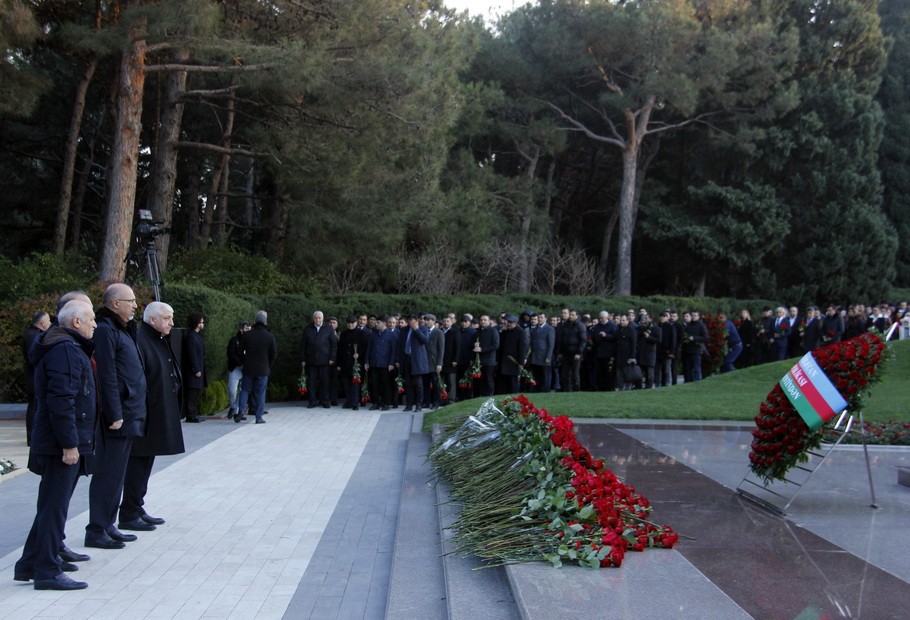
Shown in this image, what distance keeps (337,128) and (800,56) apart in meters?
23.7

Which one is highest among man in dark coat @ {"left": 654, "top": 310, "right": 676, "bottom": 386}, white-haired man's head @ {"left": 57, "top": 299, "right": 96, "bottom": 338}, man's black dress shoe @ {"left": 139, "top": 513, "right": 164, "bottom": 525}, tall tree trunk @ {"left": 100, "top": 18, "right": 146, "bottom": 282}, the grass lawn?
tall tree trunk @ {"left": 100, "top": 18, "right": 146, "bottom": 282}

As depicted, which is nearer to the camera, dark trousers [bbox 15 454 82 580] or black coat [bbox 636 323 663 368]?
dark trousers [bbox 15 454 82 580]

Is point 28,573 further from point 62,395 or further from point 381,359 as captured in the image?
point 381,359

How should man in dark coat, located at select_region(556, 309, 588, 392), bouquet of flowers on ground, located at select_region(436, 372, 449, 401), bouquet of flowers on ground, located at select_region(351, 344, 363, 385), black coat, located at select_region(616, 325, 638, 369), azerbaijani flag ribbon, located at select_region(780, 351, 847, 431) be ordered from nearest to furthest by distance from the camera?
azerbaijani flag ribbon, located at select_region(780, 351, 847, 431) < bouquet of flowers on ground, located at select_region(436, 372, 449, 401) < bouquet of flowers on ground, located at select_region(351, 344, 363, 385) < black coat, located at select_region(616, 325, 638, 369) < man in dark coat, located at select_region(556, 309, 588, 392)

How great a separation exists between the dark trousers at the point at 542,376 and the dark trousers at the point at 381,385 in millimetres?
2994

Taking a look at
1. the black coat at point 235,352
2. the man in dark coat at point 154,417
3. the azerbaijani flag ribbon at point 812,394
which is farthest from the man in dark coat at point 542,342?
the man in dark coat at point 154,417

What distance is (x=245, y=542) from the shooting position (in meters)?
6.34

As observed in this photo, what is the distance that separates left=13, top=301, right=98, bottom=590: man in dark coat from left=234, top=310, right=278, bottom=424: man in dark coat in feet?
26.4

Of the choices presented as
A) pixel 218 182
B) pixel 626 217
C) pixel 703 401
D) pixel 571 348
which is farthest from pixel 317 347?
pixel 626 217

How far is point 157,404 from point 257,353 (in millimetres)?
6924

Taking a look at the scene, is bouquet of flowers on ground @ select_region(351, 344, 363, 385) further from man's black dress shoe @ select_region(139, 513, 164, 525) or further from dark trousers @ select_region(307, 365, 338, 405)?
man's black dress shoe @ select_region(139, 513, 164, 525)

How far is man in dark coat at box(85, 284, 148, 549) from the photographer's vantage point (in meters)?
5.76

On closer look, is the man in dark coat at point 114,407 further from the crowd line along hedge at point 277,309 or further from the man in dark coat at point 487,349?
the man in dark coat at point 487,349

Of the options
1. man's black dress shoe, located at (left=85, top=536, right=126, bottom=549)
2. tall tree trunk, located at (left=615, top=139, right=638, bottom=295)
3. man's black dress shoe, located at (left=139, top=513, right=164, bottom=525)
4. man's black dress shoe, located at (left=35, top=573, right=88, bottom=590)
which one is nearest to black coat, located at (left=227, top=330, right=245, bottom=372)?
man's black dress shoe, located at (left=139, top=513, right=164, bottom=525)
